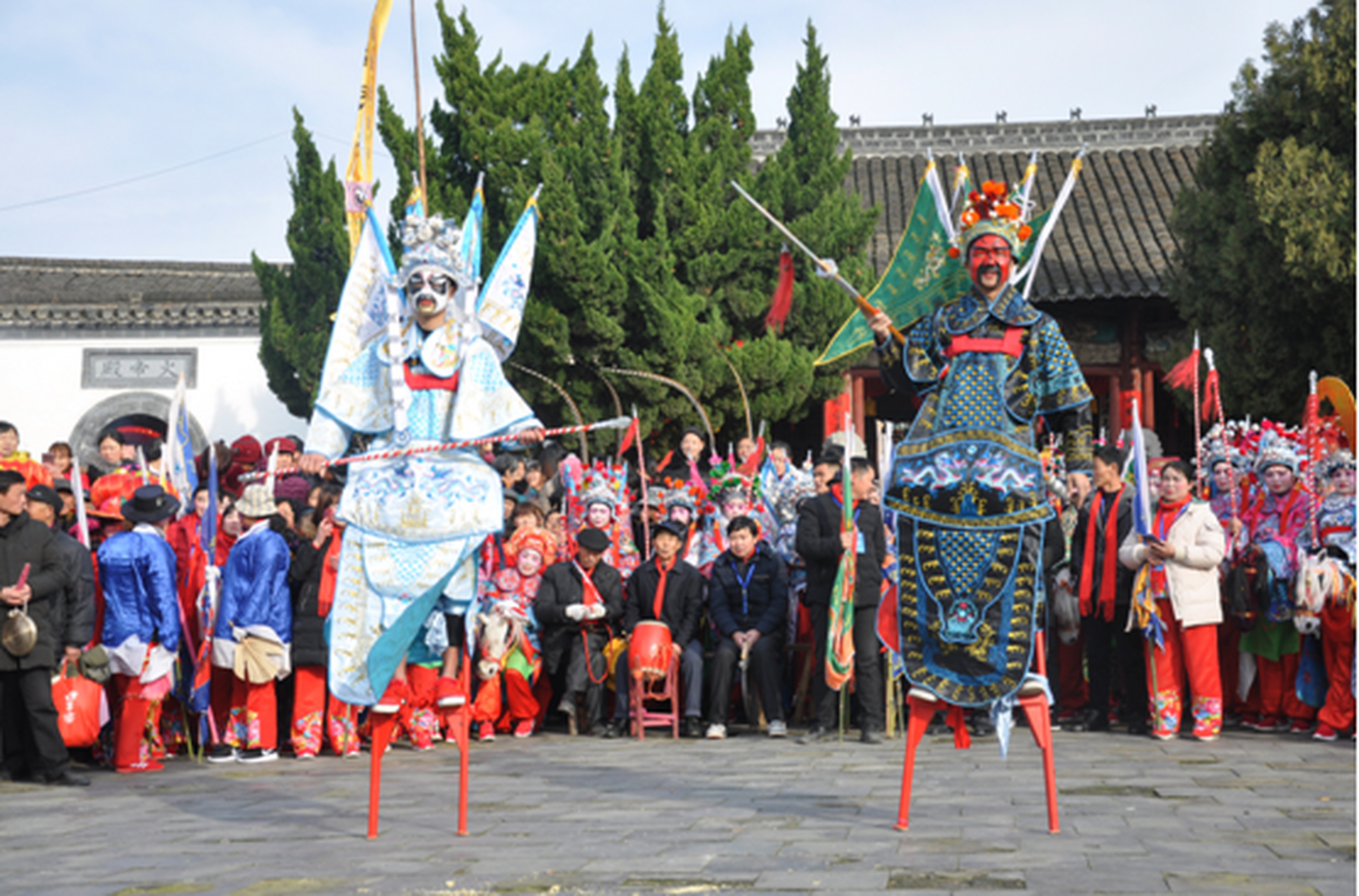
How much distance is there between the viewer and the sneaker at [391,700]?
535cm

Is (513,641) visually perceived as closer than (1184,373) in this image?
Yes

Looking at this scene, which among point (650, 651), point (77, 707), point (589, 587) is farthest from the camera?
point (589, 587)

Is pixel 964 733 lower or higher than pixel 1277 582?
lower

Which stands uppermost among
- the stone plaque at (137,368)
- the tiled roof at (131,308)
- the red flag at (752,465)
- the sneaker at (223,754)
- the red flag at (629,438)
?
the tiled roof at (131,308)

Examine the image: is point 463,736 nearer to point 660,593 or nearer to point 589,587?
point 660,593

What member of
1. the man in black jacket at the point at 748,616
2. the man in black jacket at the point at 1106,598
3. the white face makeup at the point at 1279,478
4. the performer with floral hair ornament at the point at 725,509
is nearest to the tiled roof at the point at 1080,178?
the performer with floral hair ornament at the point at 725,509

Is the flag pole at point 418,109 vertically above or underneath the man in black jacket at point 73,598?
above

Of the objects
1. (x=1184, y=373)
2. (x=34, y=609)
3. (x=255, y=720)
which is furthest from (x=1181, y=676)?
(x=34, y=609)

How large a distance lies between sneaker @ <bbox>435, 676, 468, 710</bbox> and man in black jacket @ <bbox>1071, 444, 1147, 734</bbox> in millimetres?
4750

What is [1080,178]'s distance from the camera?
19703mm

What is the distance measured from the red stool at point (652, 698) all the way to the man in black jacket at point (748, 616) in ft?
0.80

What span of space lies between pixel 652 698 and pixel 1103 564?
120 inches

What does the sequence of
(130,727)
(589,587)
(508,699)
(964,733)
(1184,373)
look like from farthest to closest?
(1184,373), (589,587), (508,699), (130,727), (964,733)

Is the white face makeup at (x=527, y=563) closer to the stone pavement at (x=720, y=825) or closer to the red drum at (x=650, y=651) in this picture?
the red drum at (x=650, y=651)
